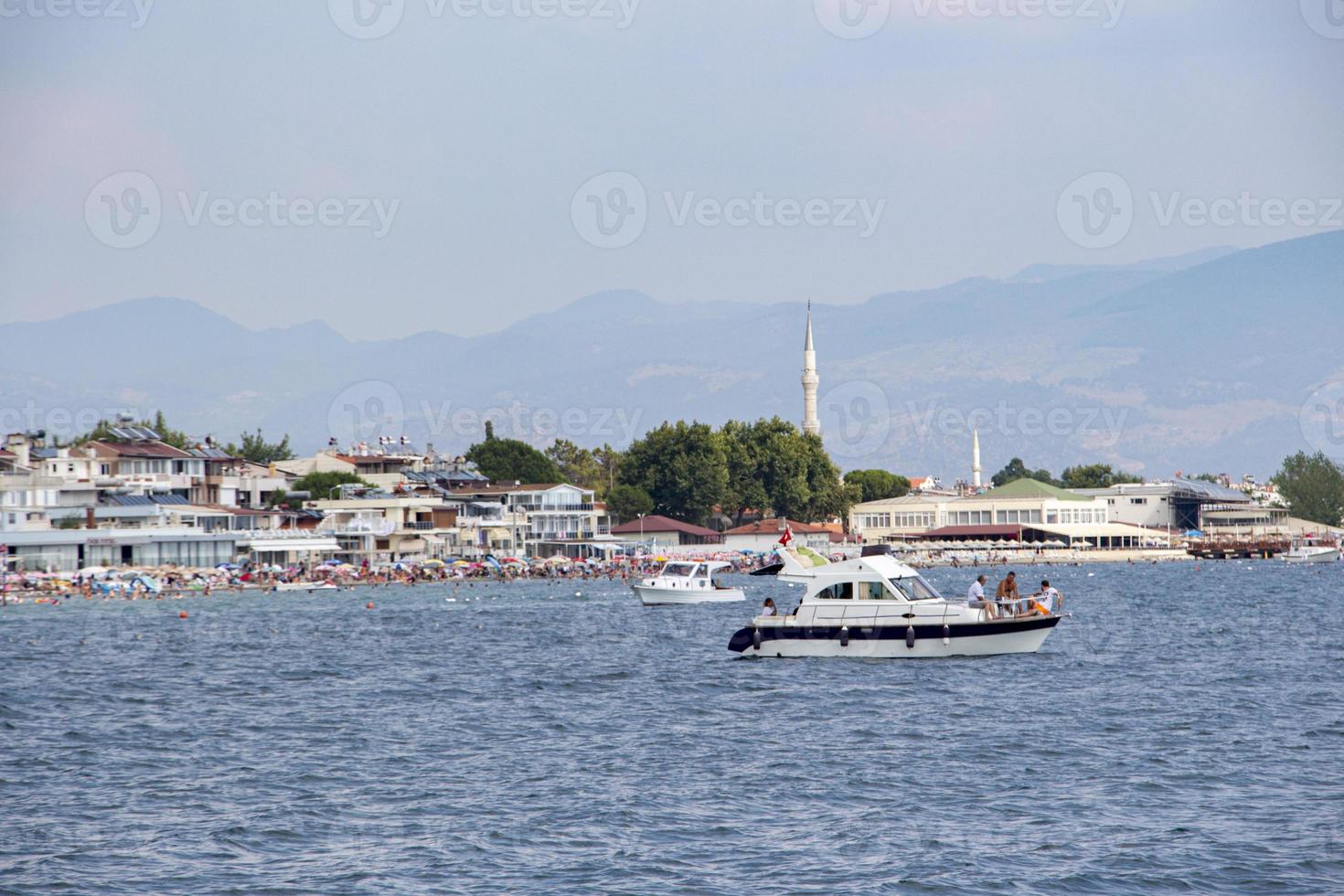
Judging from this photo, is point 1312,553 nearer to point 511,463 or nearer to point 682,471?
point 682,471

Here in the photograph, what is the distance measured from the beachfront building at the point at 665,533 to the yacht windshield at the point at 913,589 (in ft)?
357

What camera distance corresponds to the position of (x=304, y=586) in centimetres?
10562

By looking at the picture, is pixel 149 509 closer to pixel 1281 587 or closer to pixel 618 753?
pixel 1281 587

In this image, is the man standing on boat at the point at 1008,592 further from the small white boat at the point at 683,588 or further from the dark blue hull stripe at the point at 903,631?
the small white boat at the point at 683,588

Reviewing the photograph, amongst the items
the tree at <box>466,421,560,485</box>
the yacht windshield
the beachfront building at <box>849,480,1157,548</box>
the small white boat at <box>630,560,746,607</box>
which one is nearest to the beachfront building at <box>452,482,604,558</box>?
the tree at <box>466,421,560,485</box>

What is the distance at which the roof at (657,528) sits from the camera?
→ 158m

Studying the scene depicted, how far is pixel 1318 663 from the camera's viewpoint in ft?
149

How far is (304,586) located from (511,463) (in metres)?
72.5

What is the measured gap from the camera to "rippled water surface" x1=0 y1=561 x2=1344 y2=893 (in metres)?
21.0

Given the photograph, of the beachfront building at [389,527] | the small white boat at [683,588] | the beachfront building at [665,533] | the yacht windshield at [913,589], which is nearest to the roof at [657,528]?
the beachfront building at [665,533]

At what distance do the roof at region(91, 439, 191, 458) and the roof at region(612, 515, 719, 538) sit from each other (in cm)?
4527

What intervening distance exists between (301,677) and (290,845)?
2281cm

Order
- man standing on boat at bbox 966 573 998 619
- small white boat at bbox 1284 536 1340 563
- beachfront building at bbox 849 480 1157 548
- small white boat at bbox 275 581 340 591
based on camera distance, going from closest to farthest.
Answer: man standing on boat at bbox 966 573 998 619 → small white boat at bbox 275 581 340 591 → small white boat at bbox 1284 536 1340 563 → beachfront building at bbox 849 480 1157 548

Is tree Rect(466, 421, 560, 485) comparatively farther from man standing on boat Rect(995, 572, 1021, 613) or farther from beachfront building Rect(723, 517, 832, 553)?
man standing on boat Rect(995, 572, 1021, 613)
